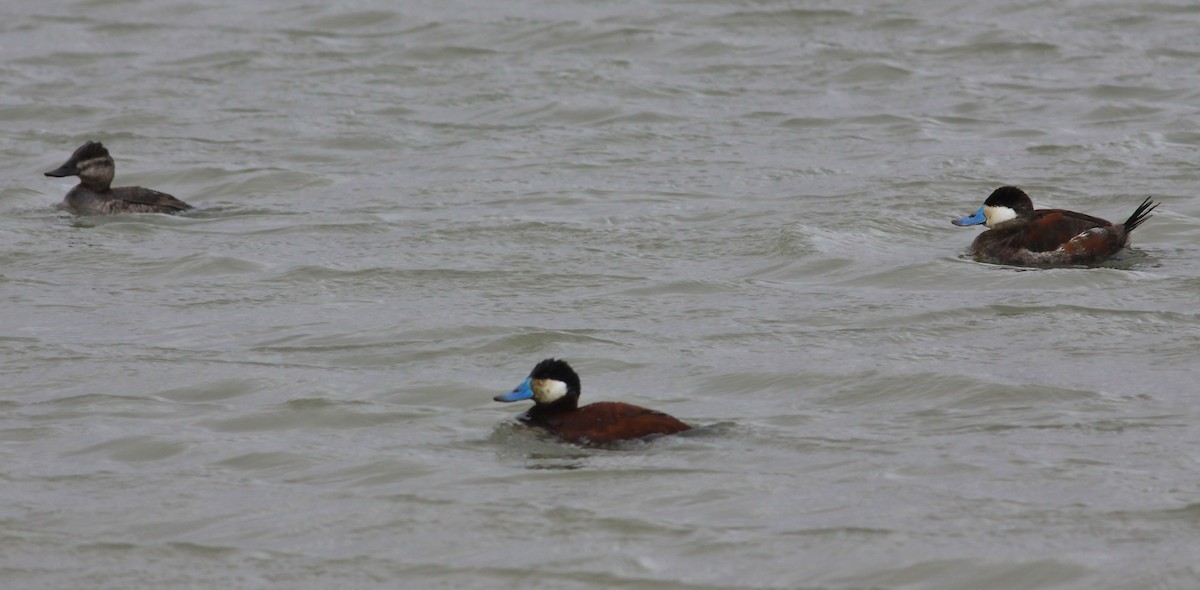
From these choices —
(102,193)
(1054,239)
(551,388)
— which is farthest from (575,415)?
(102,193)

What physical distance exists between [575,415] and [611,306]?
8.87 feet

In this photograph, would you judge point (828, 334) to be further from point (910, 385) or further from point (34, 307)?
point (34, 307)

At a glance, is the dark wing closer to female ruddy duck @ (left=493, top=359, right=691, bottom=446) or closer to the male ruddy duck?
the male ruddy duck

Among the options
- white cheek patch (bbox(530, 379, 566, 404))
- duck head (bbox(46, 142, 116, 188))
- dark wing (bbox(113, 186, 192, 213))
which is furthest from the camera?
duck head (bbox(46, 142, 116, 188))

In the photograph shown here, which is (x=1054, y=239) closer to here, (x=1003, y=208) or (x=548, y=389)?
(x=1003, y=208)

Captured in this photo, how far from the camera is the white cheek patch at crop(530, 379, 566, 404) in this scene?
25.6ft

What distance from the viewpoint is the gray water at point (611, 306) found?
6836 mm

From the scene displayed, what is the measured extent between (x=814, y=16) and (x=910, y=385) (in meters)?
12.2

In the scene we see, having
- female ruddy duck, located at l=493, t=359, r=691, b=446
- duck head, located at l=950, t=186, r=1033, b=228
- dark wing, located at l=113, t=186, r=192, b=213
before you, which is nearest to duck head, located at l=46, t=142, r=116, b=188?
dark wing, located at l=113, t=186, r=192, b=213

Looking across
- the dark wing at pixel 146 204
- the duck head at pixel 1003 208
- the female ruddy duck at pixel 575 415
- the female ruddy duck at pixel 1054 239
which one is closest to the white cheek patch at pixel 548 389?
the female ruddy duck at pixel 575 415

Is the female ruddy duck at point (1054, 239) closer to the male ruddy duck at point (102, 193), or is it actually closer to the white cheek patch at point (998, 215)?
the white cheek patch at point (998, 215)

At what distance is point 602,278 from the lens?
442 inches

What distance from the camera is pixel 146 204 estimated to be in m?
13.5

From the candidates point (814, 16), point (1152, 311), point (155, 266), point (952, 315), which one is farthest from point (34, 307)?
point (814, 16)
